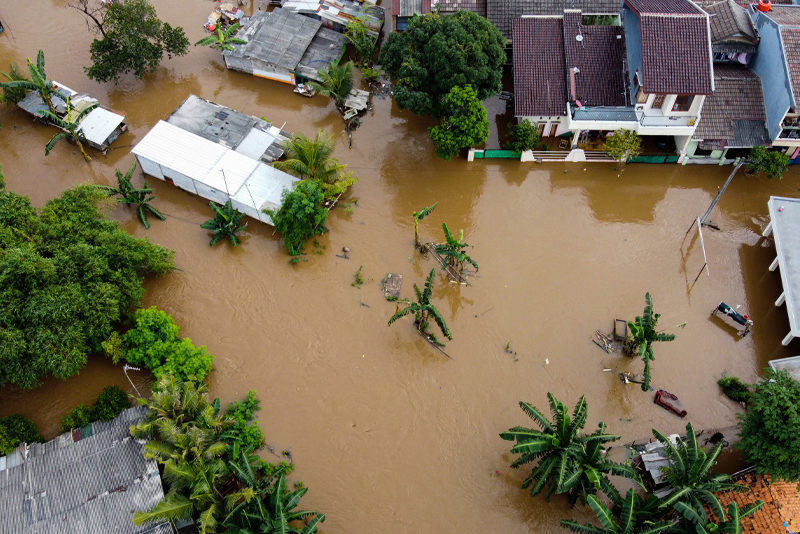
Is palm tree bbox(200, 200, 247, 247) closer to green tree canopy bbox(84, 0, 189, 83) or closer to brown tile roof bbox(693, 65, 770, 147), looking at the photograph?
green tree canopy bbox(84, 0, 189, 83)

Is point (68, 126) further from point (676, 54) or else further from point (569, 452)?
point (676, 54)

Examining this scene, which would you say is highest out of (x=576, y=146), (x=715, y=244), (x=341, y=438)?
(x=576, y=146)

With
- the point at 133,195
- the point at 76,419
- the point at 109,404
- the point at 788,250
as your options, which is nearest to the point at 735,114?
the point at 788,250

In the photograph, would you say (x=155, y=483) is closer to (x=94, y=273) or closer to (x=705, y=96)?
(x=94, y=273)

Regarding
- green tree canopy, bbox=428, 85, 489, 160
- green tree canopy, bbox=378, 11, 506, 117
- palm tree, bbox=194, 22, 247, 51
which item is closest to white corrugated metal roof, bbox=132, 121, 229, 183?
palm tree, bbox=194, 22, 247, 51

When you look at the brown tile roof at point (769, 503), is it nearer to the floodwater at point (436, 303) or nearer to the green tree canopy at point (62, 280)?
the floodwater at point (436, 303)

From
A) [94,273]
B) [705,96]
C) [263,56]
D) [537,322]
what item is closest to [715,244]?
[705,96]

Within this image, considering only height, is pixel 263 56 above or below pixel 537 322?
above
